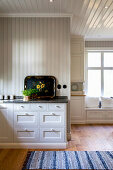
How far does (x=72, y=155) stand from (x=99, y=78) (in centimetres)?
323

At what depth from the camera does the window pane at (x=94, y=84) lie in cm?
530

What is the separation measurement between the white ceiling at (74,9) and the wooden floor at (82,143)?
2708 mm

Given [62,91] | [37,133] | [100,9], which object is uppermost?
[100,9]

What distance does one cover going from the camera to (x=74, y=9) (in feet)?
→ 10.2

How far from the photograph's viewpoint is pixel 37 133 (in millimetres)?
2947

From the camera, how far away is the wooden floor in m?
2.43

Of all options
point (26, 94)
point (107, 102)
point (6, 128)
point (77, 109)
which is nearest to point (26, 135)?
point (6, 128)

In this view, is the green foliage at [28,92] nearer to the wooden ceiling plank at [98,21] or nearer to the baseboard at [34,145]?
the baseboard at [34,145]

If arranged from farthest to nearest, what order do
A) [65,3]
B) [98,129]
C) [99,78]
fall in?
1. [99,78]
2. [98,129]
3. [65,3]

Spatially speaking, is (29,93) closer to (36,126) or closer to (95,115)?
(36,126)

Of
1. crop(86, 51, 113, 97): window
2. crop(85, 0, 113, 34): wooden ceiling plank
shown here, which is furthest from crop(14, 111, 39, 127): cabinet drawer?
crop(86, 51, 113, 97): window

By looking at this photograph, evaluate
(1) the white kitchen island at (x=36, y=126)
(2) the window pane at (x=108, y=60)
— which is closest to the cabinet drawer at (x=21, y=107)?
(1) the white kitchen island at (x=36, y=126)

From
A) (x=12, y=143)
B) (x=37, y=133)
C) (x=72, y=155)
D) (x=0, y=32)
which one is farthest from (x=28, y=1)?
(x=72, y=155)

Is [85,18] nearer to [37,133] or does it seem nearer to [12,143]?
[37,133]
